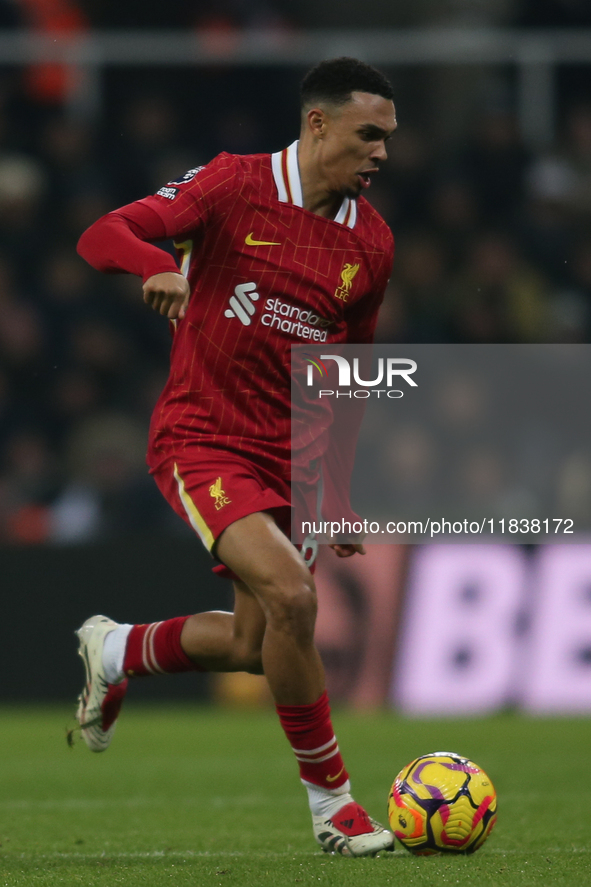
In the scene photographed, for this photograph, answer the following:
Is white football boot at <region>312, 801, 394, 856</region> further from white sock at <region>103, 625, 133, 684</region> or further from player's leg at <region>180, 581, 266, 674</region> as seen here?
white sock at <region>103, 625, 133, 684</region>

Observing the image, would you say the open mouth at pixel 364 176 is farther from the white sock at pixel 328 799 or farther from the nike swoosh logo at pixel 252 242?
the white sock at pixel 328 799

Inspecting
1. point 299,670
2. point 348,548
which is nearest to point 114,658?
point 348,548

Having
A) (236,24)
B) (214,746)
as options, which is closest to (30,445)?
(214,746)

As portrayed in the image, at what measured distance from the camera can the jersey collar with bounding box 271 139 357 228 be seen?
4414mm

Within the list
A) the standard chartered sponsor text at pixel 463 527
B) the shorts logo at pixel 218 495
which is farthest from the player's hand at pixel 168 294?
the standard chartered sponsor text at pixel 463 527

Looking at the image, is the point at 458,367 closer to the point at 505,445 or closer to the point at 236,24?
the point at 505,445

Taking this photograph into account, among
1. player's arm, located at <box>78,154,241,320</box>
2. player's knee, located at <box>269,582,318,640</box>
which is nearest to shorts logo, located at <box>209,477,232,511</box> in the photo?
player's knee, located at <box>269,582,318,640</box>

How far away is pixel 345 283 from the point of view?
14.6ft

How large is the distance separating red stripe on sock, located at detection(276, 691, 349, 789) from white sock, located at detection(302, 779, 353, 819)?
14 mm

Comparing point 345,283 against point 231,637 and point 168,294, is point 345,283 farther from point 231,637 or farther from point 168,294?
point 231,637

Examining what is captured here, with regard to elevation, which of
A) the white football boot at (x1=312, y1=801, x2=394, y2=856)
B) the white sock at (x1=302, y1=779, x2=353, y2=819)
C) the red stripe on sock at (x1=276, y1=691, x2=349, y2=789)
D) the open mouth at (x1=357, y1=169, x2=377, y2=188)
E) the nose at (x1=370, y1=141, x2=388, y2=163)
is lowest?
the white football boot at (x1=312, y1=801, x2=394, y2=856)

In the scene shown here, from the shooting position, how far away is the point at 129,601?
9391 millimetres

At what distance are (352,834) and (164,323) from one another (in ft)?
21.2

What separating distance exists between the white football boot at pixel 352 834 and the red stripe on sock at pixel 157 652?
79 cm
